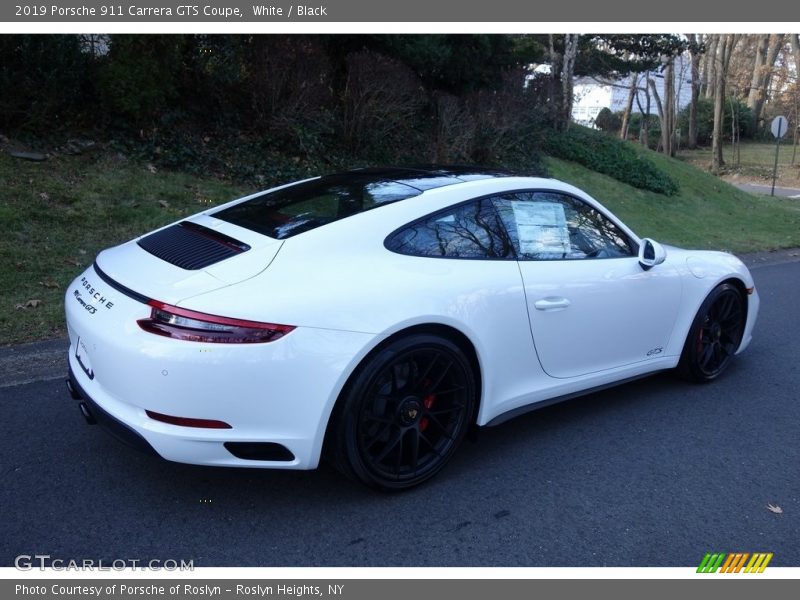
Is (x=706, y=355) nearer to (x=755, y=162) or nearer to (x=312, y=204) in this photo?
(x=312, y=204)

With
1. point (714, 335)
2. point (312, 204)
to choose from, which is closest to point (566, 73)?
point (714, 335)

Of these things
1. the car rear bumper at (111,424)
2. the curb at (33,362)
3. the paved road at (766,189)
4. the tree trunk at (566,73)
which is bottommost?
the paved road at (766,189)

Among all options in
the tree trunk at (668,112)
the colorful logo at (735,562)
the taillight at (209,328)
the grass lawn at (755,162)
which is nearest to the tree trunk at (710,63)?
the tree trunk at (668,112)

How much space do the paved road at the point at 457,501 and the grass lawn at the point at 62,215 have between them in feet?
5.79

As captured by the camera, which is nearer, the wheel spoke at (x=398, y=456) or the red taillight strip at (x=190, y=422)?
the red taillight strip at (x=190, y=422)

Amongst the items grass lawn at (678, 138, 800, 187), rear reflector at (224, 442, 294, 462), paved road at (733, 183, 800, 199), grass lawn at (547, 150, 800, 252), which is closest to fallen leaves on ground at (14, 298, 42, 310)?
rear reflector at (224, 442, 294, 462)

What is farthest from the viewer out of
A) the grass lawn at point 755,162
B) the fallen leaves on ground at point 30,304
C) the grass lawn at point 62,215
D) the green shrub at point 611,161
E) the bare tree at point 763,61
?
the bare tree at point 763,61

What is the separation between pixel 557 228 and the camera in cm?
398

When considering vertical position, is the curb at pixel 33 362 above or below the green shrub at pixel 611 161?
below

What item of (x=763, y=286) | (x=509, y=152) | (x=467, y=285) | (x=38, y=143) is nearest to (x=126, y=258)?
(x=467, y=285)

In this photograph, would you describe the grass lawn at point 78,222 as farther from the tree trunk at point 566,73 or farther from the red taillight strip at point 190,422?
the tree trunk at point 566,73

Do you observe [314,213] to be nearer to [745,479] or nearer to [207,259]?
[207,259]

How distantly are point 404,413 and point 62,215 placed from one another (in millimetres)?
6047

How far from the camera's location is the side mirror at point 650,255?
4184 mm
